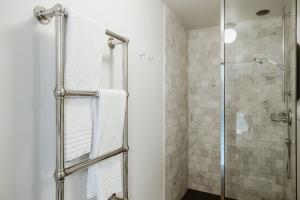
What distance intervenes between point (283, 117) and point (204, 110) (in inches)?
36.9

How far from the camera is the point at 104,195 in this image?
969mm

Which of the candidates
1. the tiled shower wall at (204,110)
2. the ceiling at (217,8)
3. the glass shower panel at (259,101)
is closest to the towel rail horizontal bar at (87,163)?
the glass shower panel at (259,101)

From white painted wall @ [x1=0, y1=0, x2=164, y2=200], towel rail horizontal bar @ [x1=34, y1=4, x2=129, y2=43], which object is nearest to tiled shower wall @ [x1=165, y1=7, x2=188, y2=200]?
white painted wall @ [x1=0, y1=0, x2=164, y2=200]

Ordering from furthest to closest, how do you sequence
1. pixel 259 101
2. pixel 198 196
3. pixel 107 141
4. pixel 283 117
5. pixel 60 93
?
pixel 198 196, pixel 259 101, pixel 283 117, pixel 107 141, pixel 60 93

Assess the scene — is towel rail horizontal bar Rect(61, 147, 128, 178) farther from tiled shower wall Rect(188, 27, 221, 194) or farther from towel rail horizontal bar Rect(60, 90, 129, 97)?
tiled shower wall Rect(188, 27, 221, 194)

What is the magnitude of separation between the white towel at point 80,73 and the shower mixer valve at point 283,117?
1.78m

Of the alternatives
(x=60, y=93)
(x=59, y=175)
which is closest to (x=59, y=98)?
(x=60, y=93)

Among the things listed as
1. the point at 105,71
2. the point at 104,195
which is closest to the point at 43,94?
the point at 105,71

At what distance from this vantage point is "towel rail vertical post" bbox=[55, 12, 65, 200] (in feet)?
2.48

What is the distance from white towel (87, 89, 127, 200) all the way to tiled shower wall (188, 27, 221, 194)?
1783 millimetres

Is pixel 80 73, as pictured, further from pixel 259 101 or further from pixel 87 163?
pixel 259 101

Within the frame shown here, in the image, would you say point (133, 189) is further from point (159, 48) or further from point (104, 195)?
point (159, 48)

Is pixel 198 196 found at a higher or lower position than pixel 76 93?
lower

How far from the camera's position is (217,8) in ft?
6.82
